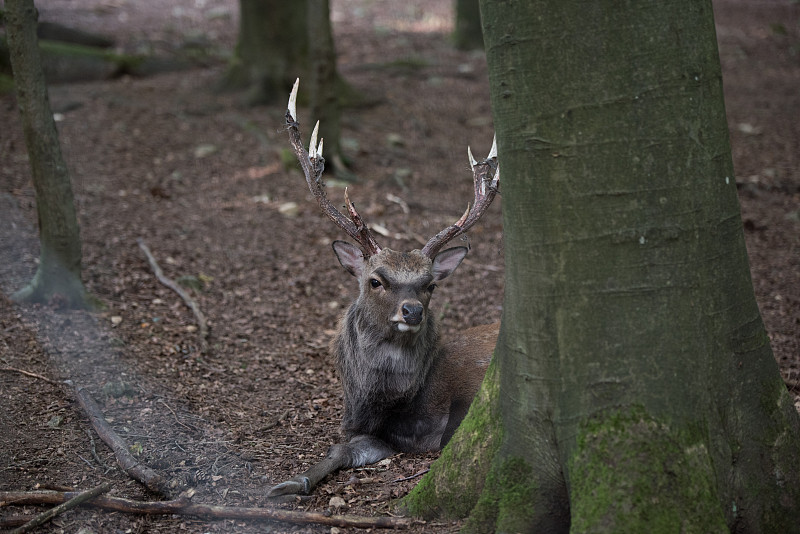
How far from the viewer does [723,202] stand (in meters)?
3.04

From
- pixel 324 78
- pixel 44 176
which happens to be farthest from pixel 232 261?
pixel 324 78

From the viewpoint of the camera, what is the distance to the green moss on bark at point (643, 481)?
2.93 m

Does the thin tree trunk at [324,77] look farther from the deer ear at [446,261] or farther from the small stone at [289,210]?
the deer ear at [446,261]

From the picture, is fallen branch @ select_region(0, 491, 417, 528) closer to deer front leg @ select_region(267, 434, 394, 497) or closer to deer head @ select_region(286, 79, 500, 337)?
deer front leg @ select_region(267, 434, 394, 497)

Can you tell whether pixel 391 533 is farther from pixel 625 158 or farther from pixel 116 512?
pixel 625 158

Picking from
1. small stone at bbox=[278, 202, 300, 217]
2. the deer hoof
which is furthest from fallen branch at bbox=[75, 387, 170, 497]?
small stone at bbox=[278, 202, 300, 217]

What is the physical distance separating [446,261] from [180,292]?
2767 millimetres

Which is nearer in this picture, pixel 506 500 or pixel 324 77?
pixel 506 500

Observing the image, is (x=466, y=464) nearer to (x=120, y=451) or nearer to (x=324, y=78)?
(x=120, y=451)

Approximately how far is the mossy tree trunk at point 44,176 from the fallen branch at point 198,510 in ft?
8.94

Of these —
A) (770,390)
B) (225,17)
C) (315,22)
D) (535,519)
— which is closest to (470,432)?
(535,519)

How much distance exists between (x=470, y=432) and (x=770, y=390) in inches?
50.0

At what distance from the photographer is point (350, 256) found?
17.9ft

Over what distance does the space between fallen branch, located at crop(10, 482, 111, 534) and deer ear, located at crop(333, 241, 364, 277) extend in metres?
2.18
